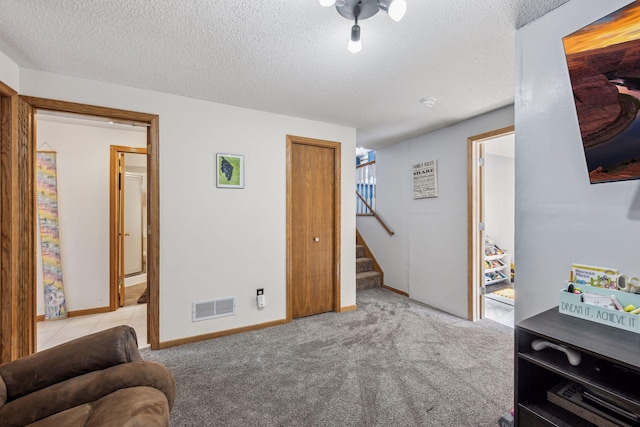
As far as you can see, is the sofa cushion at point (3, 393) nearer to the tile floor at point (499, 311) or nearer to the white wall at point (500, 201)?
the tile floor at point (499, 311)

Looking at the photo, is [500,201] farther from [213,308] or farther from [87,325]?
[87,325]

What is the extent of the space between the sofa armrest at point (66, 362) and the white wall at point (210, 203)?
47.8 inches

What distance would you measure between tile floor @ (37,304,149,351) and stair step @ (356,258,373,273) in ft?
9.79

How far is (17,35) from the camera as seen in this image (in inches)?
64.3

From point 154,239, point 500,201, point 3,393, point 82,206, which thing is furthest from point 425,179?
point 82,206

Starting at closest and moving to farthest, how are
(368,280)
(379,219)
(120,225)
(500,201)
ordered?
(120,225), (368,280), (379,219), (500,201)

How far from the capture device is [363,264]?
4.57 meters

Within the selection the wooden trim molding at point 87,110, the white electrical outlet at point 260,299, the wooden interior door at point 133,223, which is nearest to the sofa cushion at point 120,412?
the white electrical outlet at point 260,299

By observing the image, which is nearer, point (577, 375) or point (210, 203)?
point (577, 375)

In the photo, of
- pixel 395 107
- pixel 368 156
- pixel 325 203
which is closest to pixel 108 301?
pixel 325 203

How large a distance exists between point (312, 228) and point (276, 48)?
1957 millimetres

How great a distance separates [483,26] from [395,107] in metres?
1.22

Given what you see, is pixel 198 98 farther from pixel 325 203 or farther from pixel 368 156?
pixel 368 156

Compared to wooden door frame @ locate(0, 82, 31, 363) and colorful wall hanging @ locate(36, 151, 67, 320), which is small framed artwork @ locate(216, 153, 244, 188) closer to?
wooden door frame @ locate(0, 82, 31, 363)
